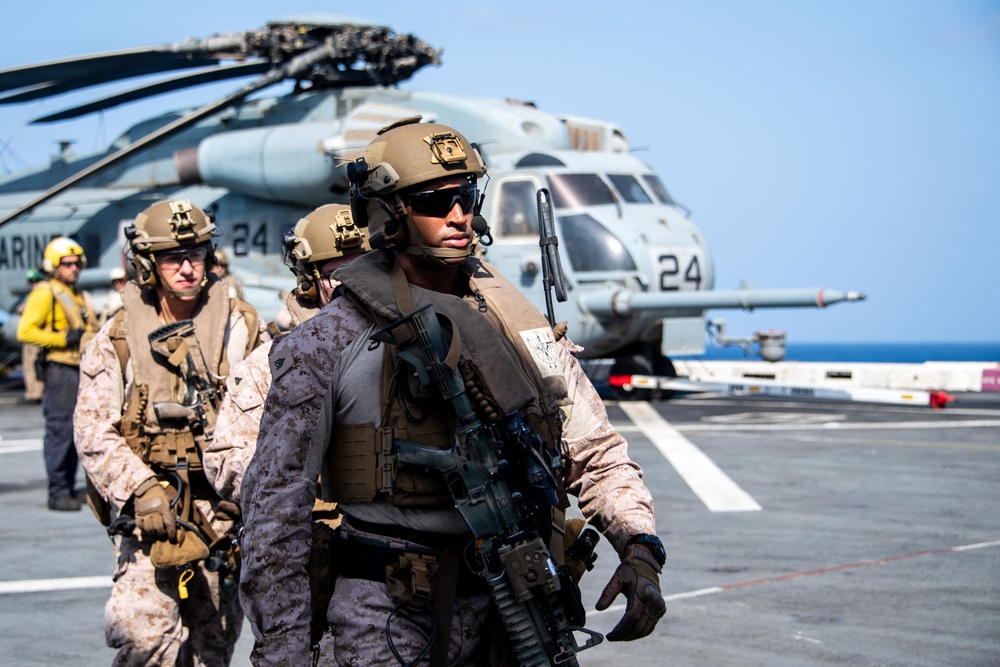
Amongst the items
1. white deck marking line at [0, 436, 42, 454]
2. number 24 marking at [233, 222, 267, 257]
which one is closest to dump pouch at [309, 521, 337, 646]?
white deck marking line at [0, 436, 42, 454]

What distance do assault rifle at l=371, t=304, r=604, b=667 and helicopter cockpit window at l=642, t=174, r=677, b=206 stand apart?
12630 millimetres

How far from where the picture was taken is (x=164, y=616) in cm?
459

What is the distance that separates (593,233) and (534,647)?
11.7 metres

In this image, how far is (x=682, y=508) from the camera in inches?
339

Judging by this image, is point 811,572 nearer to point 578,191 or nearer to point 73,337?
point 73,337

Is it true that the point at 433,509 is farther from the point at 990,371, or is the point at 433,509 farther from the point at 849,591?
the point at 990,371

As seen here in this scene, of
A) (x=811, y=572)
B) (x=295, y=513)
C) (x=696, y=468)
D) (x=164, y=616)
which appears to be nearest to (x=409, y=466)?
(x=295, y=513)

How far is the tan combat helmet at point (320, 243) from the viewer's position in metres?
4.68

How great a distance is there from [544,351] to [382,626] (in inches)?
29.8

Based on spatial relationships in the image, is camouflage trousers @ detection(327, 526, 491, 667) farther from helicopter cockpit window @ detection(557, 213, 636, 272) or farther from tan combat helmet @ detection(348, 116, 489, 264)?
helicopter cockpit window @ detection(557, 213, 636, 272)

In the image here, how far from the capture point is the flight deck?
5445 mm

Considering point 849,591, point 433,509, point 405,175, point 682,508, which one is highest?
point 405,175

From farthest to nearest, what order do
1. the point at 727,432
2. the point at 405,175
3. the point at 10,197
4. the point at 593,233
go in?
the point at 10,197
the point at 593,233
the point at 727,432
the point at 405,175

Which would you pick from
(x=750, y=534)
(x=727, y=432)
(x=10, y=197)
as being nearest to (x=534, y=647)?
(x=750, y=534)
